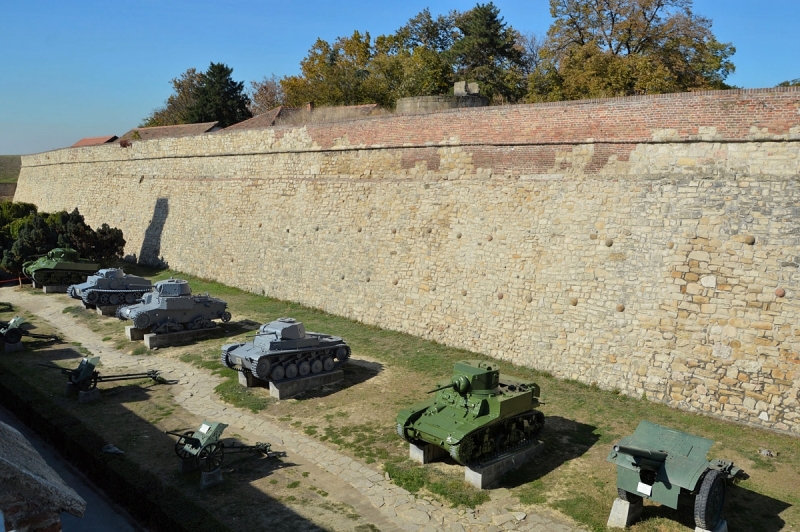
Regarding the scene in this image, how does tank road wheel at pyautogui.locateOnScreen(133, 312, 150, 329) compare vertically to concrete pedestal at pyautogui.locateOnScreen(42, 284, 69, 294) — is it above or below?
above

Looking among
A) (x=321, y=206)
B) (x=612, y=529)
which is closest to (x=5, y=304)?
(x=321, y=206)

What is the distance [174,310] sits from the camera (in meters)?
14.0

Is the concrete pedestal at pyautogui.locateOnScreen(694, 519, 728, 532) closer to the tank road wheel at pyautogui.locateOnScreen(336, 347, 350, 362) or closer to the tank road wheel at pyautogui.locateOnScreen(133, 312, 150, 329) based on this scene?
the tank road wheel at pyautogui.locateOnScreen(336, 347, 350, 362)

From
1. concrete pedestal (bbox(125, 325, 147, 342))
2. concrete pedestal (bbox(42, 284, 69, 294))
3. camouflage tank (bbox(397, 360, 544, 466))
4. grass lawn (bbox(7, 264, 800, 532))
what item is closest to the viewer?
grass lawn (bbox(7, 264, 800, 532))

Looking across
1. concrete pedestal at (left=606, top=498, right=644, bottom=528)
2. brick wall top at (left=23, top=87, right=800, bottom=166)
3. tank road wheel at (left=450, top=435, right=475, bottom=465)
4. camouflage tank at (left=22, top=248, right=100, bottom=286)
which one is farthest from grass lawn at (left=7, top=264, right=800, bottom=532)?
camouflage tank at (left=22, top=248, right=100, bottom=286)

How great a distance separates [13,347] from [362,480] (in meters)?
9.56

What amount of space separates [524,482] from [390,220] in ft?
Answer: 27.0

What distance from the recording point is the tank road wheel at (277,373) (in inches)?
415

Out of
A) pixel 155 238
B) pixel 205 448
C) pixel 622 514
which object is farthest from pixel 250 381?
pixel 155 238

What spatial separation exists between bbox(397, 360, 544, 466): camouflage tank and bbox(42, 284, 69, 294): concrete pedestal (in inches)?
606

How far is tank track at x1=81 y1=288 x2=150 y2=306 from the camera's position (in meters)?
16.2

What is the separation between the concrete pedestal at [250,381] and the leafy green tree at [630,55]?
1381 centimetres

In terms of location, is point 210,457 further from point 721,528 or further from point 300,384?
point 721,528

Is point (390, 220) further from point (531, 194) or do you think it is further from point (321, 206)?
point (531, 194)
